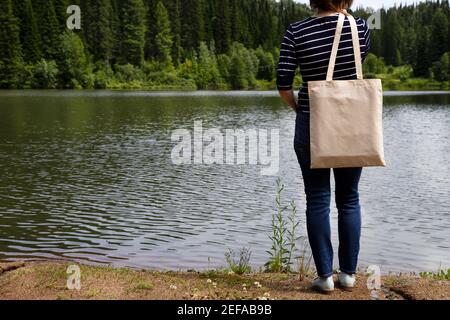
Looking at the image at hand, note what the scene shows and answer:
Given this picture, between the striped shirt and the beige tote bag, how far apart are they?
64mm

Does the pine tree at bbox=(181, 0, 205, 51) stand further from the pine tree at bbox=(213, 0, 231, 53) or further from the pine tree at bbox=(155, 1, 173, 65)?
the pine tree at bbox=(155, 1, 173, 65)

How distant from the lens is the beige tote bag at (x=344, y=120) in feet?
16.7

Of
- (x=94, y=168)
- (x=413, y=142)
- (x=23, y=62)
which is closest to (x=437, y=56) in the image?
(x=23, y=62)

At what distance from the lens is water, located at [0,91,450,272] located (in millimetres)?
11258

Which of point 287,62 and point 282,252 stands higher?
point 287,62

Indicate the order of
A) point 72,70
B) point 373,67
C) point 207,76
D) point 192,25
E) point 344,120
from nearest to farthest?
1. point 344,120
2. point 72,70
3. point 207,76
4. point 373,67
5. point 192,25

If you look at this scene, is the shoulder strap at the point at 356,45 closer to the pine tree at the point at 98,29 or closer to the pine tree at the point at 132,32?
the pine tree at the point at 98,29

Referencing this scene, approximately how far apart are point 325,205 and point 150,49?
156 m

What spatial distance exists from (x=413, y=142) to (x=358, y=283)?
29165mm

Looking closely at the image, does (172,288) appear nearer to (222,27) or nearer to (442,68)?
(442,68)

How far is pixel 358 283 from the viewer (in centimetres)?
607

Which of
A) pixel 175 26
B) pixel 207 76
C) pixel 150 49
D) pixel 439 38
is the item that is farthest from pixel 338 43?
pixel 175 26

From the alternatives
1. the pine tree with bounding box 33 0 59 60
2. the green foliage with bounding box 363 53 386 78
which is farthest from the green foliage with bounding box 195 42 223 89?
the green foliage with bounding box 363 53 386 78

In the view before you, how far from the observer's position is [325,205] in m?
5.49
